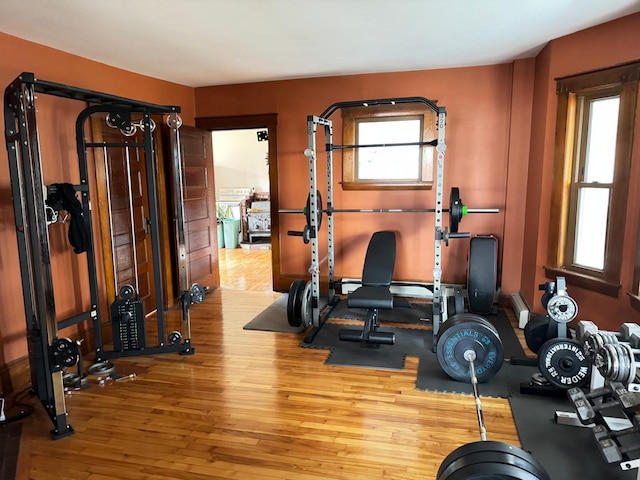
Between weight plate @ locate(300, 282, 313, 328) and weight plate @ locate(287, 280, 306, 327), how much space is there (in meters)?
0.02

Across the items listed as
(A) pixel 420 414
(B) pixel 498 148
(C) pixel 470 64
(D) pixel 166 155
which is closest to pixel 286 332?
(A) pixel 420 414

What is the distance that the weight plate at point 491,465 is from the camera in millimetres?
1317

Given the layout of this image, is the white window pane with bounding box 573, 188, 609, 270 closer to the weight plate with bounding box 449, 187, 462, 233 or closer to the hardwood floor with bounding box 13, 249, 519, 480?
the weight plate with bounding box 449, 187, 462, 233

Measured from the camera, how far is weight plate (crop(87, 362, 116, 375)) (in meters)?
3.01

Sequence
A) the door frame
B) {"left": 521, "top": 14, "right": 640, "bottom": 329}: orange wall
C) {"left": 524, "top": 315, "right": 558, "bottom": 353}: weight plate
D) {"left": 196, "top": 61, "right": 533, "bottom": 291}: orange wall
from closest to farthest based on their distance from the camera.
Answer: {"left": 524, "top": 315, "right": 558, "bottom": 353}: weight plate
{"left": 521, "top": 14, "right": 640, "bottom": 329}: orange wall
{"left": 196, "top": 61, "right": 533, "bottom": 291}: orange wall
the door frame

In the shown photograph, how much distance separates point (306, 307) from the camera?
143 inches

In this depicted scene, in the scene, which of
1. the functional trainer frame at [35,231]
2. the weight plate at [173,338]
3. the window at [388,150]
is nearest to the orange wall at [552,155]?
the window at [388,150]

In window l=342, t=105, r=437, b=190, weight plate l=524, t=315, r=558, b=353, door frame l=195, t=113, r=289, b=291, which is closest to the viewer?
weight plate l=524, t=315, r=558, b=353

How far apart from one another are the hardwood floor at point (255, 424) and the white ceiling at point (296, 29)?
231cm

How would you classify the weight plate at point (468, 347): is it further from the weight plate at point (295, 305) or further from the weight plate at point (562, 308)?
the weight plate at point (295, 305)

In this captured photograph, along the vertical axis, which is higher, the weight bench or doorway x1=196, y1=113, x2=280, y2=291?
doorway x1=196, y1=113, x2=280, y2=291

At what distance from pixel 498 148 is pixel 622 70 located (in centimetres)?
132

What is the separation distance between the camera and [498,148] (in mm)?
4172

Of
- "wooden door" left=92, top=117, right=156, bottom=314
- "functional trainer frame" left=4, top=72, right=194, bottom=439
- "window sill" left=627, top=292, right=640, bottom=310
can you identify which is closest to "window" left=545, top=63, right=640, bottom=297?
"window sill" left=627, top=292, right=640, bottom=310
